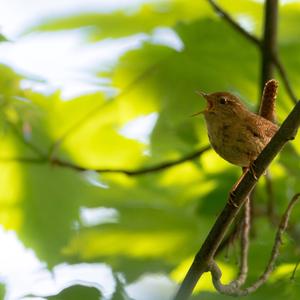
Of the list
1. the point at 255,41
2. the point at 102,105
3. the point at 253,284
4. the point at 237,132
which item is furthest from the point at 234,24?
the point at 253,284

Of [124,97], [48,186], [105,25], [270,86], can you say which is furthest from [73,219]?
[270,86]

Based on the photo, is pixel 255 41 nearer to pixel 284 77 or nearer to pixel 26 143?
pixel 284 77

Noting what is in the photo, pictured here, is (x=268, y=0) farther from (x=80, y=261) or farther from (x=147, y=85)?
(x=80, y=261)

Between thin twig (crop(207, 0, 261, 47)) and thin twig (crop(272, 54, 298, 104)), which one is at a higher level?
thin twig (crop(207, 0, 261, 47))

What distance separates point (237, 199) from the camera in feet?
5.02

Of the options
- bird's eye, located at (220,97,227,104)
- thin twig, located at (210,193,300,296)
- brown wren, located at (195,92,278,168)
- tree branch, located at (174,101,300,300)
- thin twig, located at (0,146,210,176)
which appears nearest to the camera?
tree branch, located at (174,101,300,300)

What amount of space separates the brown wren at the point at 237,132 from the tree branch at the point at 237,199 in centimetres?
17

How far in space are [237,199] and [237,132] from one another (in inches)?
12.8

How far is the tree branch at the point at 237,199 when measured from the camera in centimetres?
145

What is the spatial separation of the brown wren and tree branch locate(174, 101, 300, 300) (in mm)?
170

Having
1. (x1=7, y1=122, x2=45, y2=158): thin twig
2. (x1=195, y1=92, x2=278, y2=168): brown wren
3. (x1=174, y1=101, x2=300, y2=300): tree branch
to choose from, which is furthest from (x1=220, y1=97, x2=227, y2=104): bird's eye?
(x1=7, y1=122, x2=45, y2=158): thin twig

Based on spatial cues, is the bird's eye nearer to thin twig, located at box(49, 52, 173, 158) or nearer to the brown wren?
the brown wren

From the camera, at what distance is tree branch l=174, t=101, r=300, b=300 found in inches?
56.9

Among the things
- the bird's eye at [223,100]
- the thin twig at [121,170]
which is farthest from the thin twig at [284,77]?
the bird's eye at [223,100]
